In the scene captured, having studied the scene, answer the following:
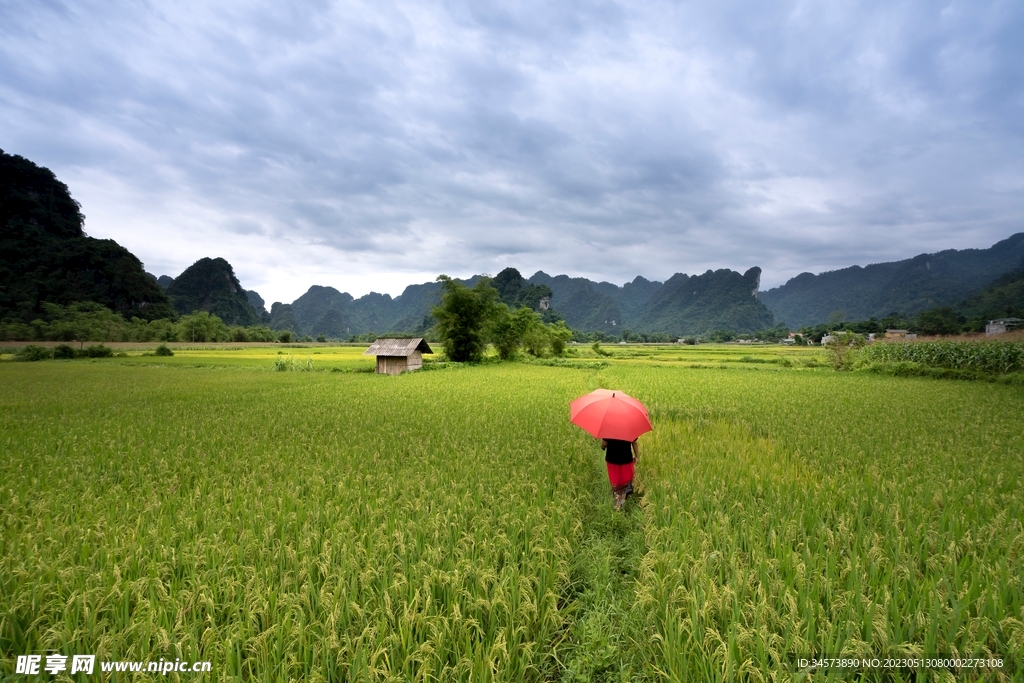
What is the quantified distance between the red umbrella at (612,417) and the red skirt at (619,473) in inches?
30.3

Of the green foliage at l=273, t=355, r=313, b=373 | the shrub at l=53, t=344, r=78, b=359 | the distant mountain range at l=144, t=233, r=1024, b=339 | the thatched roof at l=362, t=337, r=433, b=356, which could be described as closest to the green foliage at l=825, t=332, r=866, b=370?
the thatched roof at l=362, t=337, r=433, b=356

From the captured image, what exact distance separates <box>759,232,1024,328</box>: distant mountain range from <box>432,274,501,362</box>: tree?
88.1 m

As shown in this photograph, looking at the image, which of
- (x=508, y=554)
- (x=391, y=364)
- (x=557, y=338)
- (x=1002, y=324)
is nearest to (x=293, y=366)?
(x=391, y=364)

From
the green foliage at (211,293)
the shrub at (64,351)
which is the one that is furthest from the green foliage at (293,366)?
the green foliage at (211,293)

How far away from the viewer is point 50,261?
56438 millimetres

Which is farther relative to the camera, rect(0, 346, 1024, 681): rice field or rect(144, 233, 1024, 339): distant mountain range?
rect(144, 233, 1024, 339): distant mountain range

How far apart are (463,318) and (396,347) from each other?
733 cm

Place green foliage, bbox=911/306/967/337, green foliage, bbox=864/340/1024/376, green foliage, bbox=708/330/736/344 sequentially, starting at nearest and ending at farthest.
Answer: green foliage, bbox=864/340/1024/376
green foliage, bbox=911/306/967/337
green foliage, bbox=708/330/736/344

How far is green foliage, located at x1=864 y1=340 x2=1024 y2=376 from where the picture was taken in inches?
805

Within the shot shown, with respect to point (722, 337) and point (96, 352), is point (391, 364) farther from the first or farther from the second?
point (722, 337)

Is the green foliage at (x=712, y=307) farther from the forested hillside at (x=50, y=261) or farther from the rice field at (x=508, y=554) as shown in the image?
the rice field at (x=508, y=554)

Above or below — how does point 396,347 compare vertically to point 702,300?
below

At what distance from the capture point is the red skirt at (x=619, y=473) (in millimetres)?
5500

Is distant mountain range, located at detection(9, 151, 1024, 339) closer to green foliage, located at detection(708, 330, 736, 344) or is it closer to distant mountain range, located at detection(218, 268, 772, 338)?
distant mountain range, located at detection(218, 268, 772, 338)
